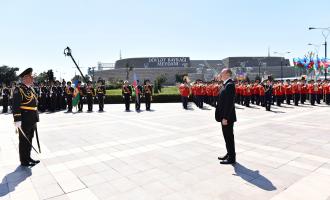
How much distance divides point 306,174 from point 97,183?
3605 millimetres

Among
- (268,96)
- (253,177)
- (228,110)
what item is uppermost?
(228,110)

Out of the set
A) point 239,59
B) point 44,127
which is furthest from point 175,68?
point 44,127

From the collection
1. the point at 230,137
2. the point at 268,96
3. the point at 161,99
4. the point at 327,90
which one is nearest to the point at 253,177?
the point at 230,137

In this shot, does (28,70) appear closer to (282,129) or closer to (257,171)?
(257,171)

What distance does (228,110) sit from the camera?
519 centimetres

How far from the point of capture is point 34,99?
5.63m

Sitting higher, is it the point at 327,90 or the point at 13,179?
the point at 327,90

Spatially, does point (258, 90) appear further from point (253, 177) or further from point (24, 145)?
point (24, 145)

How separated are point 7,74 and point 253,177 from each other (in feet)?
282

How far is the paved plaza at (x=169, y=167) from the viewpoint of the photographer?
3.98 metres

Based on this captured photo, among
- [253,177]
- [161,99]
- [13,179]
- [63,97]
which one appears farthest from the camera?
[161,99]

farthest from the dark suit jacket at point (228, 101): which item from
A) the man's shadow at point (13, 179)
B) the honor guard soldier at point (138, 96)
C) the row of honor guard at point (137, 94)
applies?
the honor guard soldier at point (138, 96)

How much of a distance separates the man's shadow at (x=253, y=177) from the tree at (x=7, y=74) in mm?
81906

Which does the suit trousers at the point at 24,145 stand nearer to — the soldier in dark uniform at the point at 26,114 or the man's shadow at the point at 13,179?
the soldier in dark uniform at the point at 26,114
